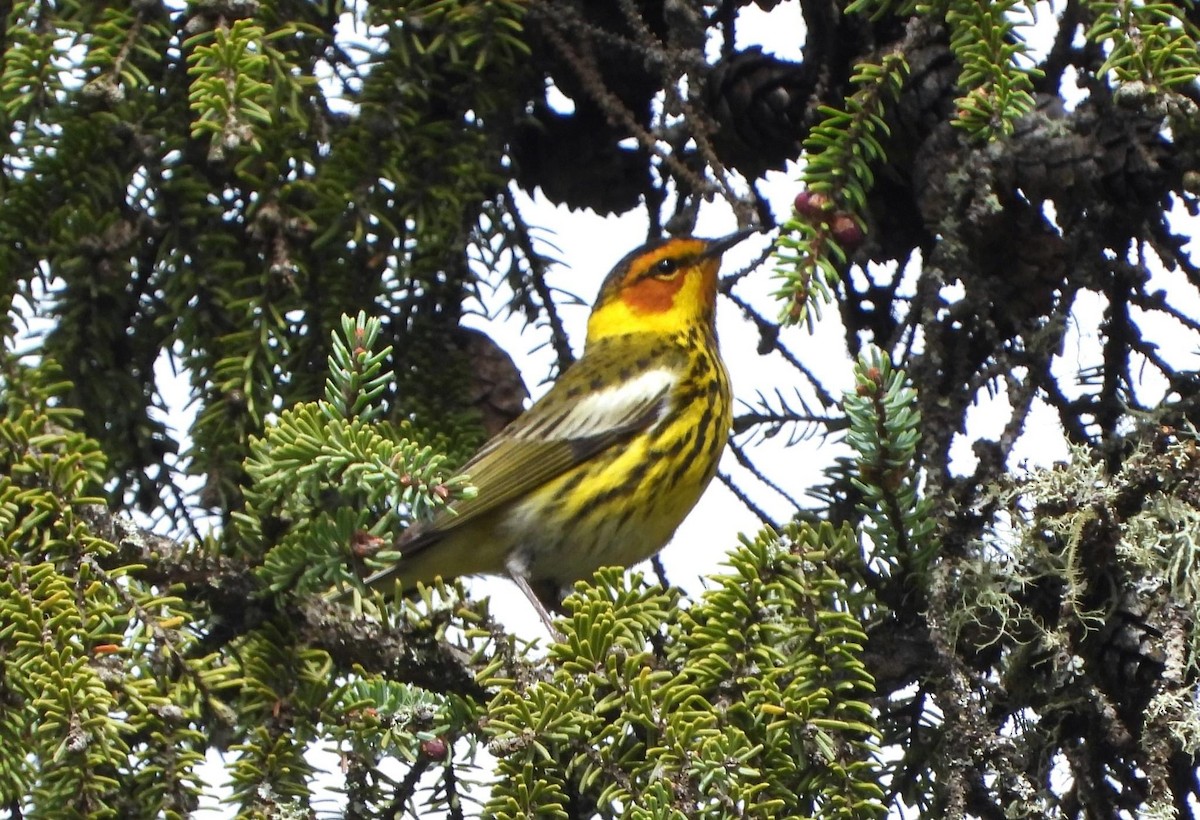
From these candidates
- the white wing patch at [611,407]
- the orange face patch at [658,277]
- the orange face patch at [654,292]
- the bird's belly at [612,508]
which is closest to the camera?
the bird's belly at [612,508]

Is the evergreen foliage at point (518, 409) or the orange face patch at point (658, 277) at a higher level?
the orange face patch at point (658, 277)

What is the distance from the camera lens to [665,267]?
402 cm

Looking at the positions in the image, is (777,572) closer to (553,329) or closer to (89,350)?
(553,329)

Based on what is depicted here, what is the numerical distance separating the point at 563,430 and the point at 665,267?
76 cm

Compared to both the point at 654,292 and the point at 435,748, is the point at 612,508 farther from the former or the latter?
the point at 435,748

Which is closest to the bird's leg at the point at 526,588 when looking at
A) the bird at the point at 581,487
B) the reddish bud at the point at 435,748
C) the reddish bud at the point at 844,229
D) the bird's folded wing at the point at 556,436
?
the bird at the point at 581,487

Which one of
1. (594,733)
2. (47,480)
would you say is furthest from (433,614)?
(47,480)

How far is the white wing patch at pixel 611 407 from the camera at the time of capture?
345 cm

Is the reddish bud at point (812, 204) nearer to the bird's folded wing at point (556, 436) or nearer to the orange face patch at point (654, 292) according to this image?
the bird's folded wing at point (556, 436)

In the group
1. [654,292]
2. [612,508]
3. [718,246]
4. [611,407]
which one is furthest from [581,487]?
[654,292]

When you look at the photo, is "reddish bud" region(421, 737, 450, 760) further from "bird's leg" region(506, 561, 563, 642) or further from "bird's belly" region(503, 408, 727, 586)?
"bird's belly" region(503, 408, 727, 586)

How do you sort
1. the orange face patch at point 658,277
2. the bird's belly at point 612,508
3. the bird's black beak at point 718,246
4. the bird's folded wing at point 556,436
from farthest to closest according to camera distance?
the orange face patch at point 658,277 → the bird's black beak at point 718,246 → the bird's belly at point 612,508 → the bird's folded wing at point 556,436

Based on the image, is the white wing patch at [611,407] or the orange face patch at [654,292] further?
the orange face patch at [654,292]

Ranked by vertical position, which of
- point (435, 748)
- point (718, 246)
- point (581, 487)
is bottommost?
point (435, 748)
